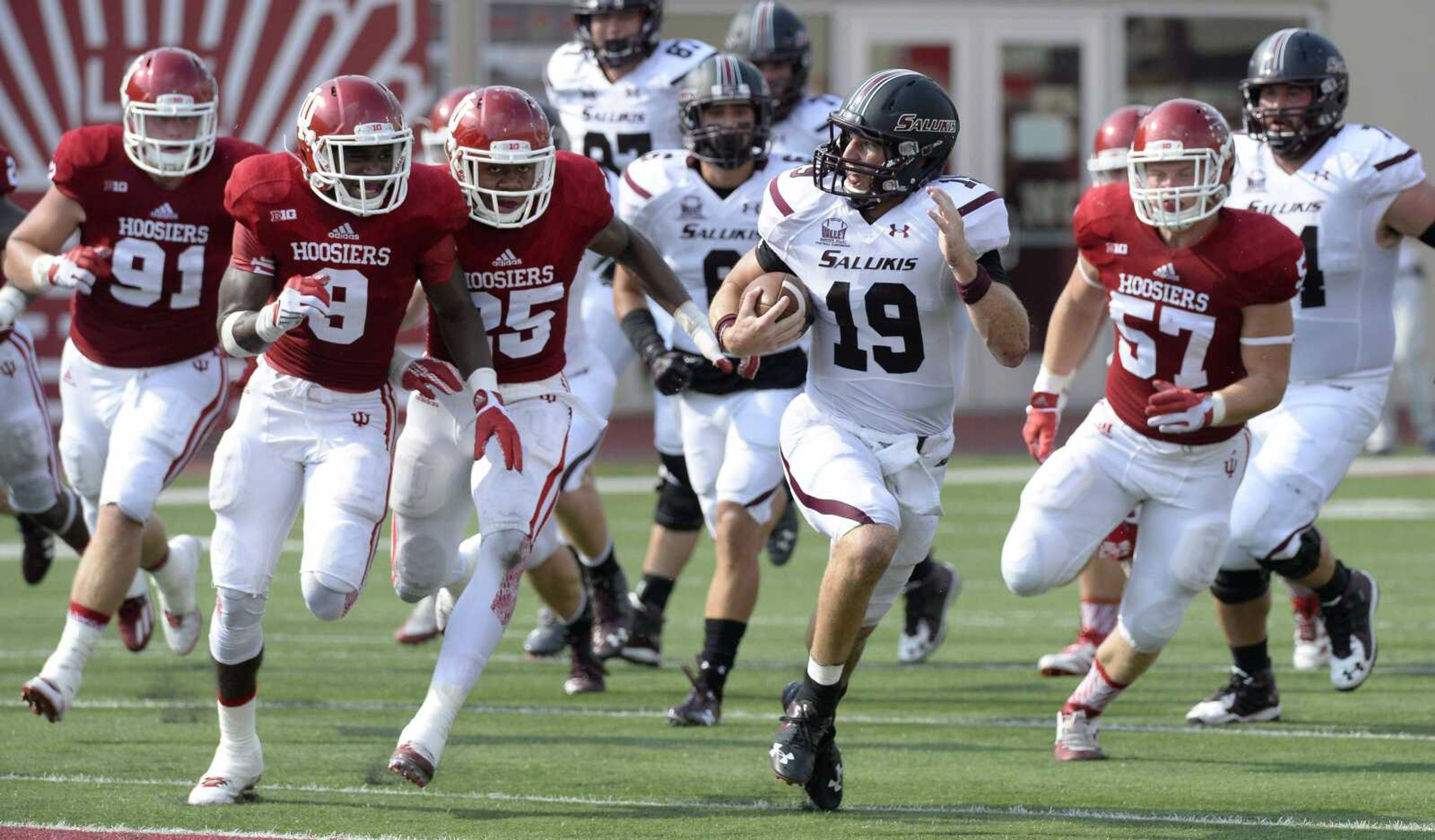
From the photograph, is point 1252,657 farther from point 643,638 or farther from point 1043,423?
point 643,638

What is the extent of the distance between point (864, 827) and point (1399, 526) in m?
6.60

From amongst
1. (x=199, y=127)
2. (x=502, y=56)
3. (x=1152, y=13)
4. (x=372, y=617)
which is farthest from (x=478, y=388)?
(x=1152, y=13)

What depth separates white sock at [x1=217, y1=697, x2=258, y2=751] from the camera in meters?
4.83

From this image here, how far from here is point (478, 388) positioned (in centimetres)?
504

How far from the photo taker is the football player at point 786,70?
7445 millimetres

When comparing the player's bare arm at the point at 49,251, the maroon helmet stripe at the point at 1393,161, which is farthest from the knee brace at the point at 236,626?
the maroon helmet stripe at the point at 1393,161

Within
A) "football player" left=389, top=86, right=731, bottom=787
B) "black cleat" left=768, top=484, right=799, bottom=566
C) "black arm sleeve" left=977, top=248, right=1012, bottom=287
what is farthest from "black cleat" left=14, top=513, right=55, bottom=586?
"black arm sleeve" left=977, top=248, right=1012, bottom=287

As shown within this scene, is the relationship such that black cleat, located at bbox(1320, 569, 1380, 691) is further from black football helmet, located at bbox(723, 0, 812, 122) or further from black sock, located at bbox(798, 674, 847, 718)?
black football helmet, located at bbox(723, 0, 812, 122)

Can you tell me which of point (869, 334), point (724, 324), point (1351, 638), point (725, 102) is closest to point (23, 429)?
point (725, 102)

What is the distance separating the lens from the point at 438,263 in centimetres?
500

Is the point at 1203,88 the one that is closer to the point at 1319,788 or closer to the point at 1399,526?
the point at 1399,526

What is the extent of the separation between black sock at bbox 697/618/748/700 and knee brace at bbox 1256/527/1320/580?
4.90 ft

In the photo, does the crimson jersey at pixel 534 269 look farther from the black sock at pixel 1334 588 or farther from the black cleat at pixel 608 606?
the black sock at pixel 1334 588

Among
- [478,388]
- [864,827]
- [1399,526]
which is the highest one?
[478,388]
